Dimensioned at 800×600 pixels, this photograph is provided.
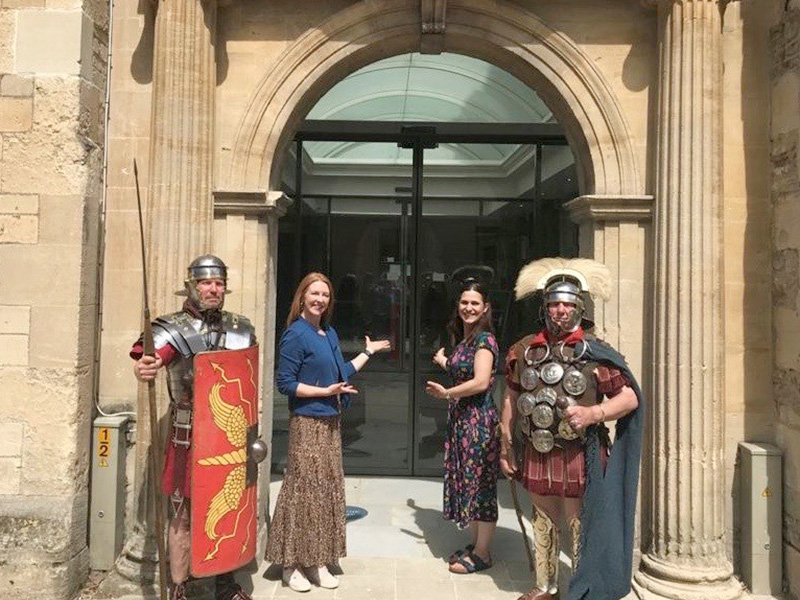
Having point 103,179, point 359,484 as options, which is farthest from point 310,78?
point 359,484

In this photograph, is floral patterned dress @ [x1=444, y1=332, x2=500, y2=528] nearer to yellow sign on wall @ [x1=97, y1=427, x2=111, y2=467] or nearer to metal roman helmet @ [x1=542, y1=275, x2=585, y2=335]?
metal roman helmet @ [x1=542, y1=275, x2=585, y2=335]

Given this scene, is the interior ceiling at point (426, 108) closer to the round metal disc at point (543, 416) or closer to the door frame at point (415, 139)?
the door frame at point (415, 139)

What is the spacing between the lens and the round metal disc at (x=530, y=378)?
11.7 feet

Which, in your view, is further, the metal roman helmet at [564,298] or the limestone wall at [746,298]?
the limestone wall at [746,298]

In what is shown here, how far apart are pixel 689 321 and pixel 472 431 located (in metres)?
1.44

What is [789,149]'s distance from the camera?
416 centimetres

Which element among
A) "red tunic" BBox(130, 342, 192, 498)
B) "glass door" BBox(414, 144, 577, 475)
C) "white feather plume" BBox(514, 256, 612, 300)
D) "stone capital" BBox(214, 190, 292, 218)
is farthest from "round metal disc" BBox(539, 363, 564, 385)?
"glass door" BBox(414, 144, 577, 475)

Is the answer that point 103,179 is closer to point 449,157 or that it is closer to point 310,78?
point 310,78

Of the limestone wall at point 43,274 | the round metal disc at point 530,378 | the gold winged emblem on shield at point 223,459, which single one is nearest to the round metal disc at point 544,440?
the round metal disc at point 530,378

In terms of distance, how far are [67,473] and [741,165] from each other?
441 centimetres

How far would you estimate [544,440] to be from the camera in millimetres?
3549

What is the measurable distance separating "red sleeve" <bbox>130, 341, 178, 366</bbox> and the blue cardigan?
636 mm

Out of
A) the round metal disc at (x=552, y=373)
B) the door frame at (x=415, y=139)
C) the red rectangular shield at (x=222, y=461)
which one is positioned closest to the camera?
the red rectangular shield at (x=222, y=461)

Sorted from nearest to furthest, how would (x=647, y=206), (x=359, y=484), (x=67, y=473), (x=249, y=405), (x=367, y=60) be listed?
(x=249, y=405), (x=67, y=473), (x=647, y=206), (x=367, y=60), (x=359, y=484)
